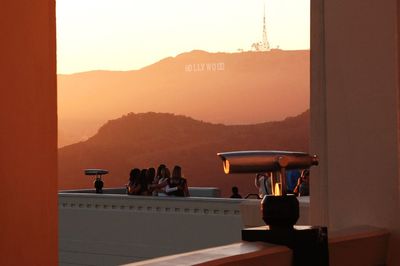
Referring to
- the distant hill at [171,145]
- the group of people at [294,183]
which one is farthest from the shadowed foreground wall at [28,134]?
the distant hill at [171,145]

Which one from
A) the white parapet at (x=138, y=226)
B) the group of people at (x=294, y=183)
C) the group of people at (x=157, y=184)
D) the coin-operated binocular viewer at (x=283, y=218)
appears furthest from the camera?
the group of people at (x=157, y=184)

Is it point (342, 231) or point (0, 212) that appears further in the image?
point (342, 231)

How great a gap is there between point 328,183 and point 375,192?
30 centimetres

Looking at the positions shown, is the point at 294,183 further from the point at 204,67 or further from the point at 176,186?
the point at 204,67

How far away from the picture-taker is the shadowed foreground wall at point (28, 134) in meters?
1.80

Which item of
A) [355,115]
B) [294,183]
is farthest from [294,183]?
[355,115]

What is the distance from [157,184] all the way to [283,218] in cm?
1092

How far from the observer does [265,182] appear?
11766mm

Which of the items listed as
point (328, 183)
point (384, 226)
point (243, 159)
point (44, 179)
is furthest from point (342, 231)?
point (44, 179)

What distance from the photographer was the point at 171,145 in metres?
28.3

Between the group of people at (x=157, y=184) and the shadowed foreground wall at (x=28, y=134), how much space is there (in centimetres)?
1100

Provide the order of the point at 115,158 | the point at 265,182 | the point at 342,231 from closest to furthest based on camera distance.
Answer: the point at 342,231 → the point at 265,182 → the point at 115,158

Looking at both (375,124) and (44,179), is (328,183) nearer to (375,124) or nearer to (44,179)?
(375,124)

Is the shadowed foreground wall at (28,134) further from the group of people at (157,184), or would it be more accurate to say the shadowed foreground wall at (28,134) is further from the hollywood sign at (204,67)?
the hollywood sign at (204,67)
